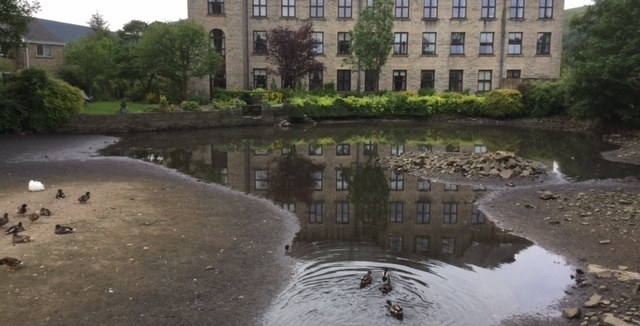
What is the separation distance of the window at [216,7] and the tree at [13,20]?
62.7 ft

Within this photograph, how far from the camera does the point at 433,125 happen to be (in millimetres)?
41531

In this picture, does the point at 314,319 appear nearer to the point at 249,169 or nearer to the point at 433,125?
the point at 249,169

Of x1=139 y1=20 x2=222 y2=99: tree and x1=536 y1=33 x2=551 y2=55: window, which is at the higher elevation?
x1=536 y1=33 x2=551 y2=55: window

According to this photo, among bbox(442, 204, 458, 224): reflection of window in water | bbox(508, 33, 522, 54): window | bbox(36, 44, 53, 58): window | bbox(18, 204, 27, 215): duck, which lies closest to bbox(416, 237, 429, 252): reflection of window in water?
bbox(442, 204, 458, 224): reflection of window in water

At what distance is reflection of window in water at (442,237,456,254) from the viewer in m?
12.4

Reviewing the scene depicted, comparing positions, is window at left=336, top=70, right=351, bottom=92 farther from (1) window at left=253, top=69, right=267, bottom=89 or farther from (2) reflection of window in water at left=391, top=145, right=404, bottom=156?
(2) reflection of window in water at left=391, top=145, right=404, bottom=156

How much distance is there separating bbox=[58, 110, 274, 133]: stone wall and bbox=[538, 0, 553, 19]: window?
27.9 metres

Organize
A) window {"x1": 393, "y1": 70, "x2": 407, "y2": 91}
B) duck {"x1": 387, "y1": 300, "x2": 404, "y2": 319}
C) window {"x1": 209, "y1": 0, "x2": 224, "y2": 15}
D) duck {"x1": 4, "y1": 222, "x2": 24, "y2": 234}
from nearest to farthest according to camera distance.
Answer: duck {"x1": 387, "y1": 300, "x2": 404, "y2": 319} < duck {"x1": 4, "y1": 222, "x2": 24, "y2": 234} < window {"x1": 209, "y1": 0, "x2": 224, "y2": 15} < window {"x1": 393, "y1": 70, "x2": 407, "y2": 91}

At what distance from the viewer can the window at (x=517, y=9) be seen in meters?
51.0

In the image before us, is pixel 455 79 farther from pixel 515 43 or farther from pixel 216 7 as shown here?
pixel 216 7

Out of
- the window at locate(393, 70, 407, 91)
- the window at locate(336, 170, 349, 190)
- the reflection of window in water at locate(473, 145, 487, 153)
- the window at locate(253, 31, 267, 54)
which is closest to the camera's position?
the window at locate(336, 170, 349, 190)

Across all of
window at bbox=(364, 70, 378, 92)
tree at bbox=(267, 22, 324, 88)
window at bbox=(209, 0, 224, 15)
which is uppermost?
window at bbox=(209, 0, 224, 15)

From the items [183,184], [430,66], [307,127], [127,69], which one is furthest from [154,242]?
[430,66]

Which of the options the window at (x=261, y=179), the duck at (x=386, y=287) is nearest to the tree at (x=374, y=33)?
the window at (x=261, y=179)
